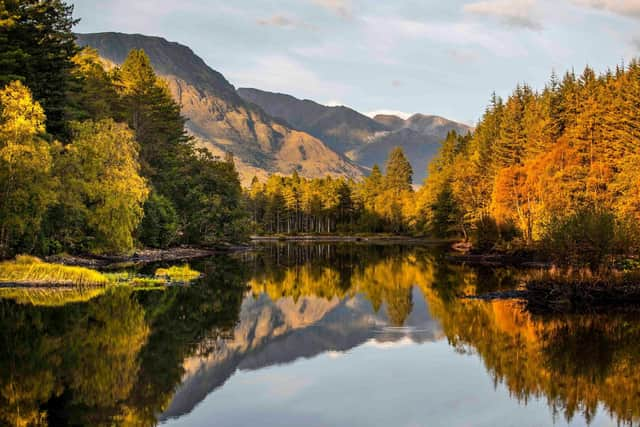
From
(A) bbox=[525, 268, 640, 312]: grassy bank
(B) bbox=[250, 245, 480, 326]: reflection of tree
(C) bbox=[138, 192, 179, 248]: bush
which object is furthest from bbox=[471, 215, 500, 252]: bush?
(A) bbox=[525, 268, 640, 312]: grassy bank

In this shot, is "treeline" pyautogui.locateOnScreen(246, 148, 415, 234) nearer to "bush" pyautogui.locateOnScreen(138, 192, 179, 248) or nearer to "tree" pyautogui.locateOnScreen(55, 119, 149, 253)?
"bush" pyautogui.locateOnScreen(138, 192, 179, 248)

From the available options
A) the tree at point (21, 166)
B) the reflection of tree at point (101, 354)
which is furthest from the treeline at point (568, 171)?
the tree at point (21, 166)

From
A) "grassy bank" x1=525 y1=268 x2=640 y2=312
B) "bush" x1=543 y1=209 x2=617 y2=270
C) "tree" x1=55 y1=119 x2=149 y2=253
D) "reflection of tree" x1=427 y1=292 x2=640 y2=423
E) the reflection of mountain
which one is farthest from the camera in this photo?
"tree" x1=55 y1=119 x2=149 y2=253

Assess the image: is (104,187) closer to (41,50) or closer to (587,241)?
(41,50)

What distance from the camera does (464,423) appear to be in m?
13.6

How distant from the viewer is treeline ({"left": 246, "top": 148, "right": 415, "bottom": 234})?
15312 cm

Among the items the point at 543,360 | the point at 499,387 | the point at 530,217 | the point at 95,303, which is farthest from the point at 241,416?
the point at 530,217

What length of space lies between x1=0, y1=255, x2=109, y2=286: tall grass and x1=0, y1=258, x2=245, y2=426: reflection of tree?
173 inches

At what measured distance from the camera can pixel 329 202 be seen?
15538 cm

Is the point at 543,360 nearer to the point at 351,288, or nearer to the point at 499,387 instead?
the point at 499,387

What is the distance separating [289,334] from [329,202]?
426ft

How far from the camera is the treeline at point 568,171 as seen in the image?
35.6m

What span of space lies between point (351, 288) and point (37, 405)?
29571 mm

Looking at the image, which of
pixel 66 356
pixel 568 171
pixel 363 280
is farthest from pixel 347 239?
pixel 66 356
